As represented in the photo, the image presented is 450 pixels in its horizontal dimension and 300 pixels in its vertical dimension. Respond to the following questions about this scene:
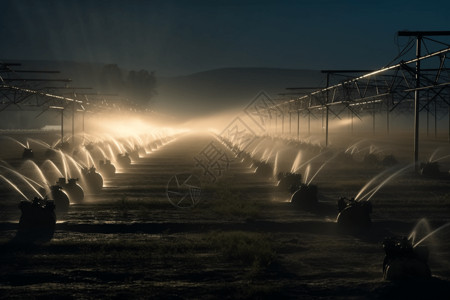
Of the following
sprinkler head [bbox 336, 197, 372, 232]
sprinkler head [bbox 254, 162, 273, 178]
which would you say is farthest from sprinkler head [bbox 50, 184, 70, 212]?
sprinkler head [bbox 254, 162, 273, 178]

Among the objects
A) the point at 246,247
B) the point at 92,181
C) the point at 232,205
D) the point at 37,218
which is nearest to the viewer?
the point at 246,247

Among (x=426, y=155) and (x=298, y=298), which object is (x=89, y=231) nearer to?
(x=298, y=298)

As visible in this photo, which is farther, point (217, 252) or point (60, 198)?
point (60, 198)

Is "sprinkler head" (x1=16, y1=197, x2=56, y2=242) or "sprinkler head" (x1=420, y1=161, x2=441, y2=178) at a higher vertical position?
"sprinkler head" (x1=420, y1=161, x2=441, y2=178)

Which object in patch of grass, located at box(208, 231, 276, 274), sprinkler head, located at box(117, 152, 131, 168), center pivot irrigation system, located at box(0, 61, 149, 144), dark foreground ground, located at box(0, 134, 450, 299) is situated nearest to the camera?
dark foreground ground, located at box(0, 134, 450, 299)

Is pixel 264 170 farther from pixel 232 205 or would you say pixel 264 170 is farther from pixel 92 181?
pixel 232 205

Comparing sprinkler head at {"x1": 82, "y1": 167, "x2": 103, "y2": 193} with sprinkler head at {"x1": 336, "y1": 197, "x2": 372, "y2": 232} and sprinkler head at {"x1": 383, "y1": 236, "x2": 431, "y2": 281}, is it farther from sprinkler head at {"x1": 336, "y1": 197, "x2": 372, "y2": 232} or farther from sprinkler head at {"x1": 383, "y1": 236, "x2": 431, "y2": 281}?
sprinkler head at {"x1": 383, "y1": 236, "x2": 431, "y2": 281}

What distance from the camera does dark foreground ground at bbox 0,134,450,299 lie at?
23.3 ft

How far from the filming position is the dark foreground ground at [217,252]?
711cm

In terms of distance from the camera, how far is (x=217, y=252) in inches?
365

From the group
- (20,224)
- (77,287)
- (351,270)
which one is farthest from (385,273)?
(20,224)

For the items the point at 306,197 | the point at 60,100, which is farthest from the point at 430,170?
the point at 60,100

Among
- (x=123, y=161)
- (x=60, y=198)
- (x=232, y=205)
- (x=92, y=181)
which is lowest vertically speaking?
(x=232, y=205)

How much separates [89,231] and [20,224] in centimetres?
173
